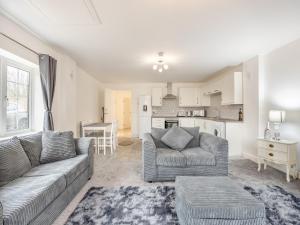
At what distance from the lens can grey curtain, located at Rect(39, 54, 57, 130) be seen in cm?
311

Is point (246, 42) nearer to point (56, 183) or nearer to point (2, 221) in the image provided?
point (56, 183)

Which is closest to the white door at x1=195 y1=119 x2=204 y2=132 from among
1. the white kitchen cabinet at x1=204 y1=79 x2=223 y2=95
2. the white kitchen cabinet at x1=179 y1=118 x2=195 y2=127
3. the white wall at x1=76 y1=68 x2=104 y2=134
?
the white kitchen cabinet at x1=179 y1=118 x2=195 y2=127

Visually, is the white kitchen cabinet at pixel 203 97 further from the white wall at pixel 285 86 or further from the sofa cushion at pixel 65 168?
the sofa cushion at pixel 65 168

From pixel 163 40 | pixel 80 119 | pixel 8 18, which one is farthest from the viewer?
pixel 80 119

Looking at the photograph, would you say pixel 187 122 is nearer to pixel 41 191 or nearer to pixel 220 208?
pixel 220 208

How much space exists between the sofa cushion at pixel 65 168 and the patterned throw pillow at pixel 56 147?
0.35 ft

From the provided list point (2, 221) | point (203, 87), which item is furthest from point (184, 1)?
point (203, 87)

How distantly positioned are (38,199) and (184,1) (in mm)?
2533

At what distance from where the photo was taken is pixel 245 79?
14.9 ft

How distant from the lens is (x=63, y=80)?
387 cm

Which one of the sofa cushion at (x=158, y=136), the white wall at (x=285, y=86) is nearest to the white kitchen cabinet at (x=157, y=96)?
the sofa cushion at (x=158, y=136)

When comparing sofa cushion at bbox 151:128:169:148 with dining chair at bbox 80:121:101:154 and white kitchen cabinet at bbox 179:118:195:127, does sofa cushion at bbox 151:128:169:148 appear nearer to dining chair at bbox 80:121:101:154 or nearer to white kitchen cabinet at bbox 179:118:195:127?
dining chair at bbox 80:121:101:154

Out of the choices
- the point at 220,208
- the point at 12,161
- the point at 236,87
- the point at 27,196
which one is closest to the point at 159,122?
the point at 236,87

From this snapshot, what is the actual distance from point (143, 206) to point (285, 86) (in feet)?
11.2
